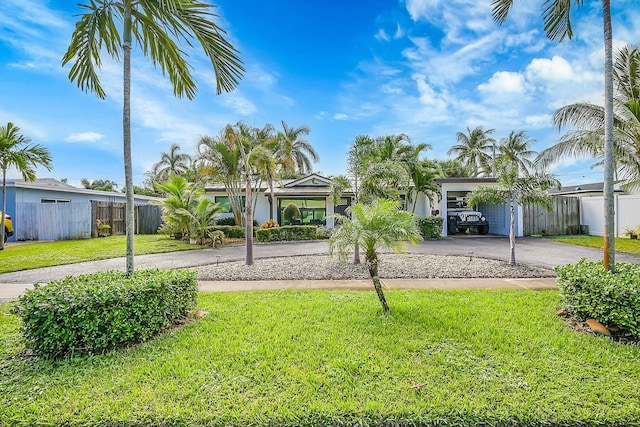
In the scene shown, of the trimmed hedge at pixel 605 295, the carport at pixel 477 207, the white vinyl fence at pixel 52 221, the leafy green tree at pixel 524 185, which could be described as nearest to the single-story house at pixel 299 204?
the carport at pixel 477 207

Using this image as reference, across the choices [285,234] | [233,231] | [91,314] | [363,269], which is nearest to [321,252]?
[363,269]

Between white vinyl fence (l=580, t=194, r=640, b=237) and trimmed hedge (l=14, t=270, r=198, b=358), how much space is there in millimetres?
20436

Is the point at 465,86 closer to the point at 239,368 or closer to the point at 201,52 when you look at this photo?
the point at 201,52

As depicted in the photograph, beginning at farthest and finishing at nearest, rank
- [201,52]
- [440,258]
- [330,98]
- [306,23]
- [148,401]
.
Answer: [330,98] < [440,258] < [306,23] < [201,52] < [148,401]

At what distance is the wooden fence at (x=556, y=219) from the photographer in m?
16.6

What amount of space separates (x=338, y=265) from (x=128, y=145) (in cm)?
617

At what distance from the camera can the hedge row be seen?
48.9ft

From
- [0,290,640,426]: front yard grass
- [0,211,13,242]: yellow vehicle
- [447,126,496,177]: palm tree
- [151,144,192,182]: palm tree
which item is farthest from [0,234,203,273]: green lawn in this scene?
[447,126,496,177]: palm tree

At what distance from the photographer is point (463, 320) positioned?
4.33m

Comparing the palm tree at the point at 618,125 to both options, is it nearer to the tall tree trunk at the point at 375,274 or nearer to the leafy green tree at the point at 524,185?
the leafy green tree at the point at 524,185

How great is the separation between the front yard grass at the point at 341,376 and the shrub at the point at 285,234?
413 inches

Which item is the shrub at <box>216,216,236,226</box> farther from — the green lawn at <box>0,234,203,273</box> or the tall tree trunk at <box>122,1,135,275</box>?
→ the tall tree trunk at <box>122,1,135,275</box>

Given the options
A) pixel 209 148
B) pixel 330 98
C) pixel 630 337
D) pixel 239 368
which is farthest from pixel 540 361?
pixel 209 148

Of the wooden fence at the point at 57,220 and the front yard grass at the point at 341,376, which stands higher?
the wooden fence at the point at 57,220
